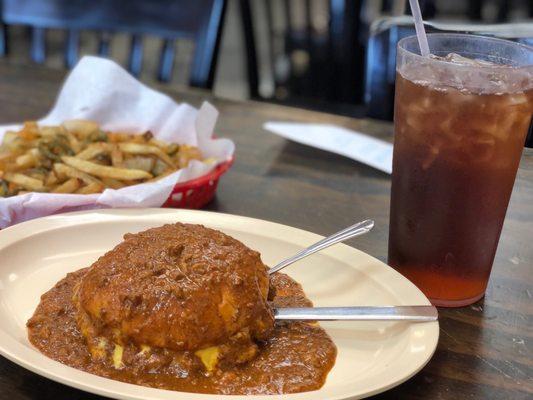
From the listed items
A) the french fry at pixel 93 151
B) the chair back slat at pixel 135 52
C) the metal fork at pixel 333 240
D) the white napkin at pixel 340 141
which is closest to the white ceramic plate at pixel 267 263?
the metal fork at pixel 333 240

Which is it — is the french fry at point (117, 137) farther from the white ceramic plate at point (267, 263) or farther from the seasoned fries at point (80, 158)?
the white ceramic plate at point (267, 263)

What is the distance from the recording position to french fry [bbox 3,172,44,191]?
5.72 ft

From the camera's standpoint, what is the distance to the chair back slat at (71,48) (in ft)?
10.3

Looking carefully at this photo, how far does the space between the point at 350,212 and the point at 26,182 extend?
0.84m

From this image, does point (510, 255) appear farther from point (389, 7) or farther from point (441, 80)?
point (389, 7)

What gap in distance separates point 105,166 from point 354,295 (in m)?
0.77

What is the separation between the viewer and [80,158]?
6.08ft

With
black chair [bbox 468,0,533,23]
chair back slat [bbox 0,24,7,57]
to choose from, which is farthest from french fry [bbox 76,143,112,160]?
black chair [bbox 468,0,533,23]

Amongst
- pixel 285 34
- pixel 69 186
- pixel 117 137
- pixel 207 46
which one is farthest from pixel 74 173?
pixel 285 34

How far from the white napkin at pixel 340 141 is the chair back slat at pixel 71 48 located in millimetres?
1148

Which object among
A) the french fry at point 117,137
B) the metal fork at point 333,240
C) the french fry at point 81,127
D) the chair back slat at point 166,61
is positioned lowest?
the metal fork at point 333,240

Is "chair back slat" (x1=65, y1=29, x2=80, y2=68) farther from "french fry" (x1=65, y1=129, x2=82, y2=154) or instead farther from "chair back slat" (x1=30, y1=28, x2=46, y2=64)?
"french fry" (x1=65, y1=129, x2=82, y2=154)

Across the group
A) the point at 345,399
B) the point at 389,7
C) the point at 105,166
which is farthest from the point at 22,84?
the point at 345,399

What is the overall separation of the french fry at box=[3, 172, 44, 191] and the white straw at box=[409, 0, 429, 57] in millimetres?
965
